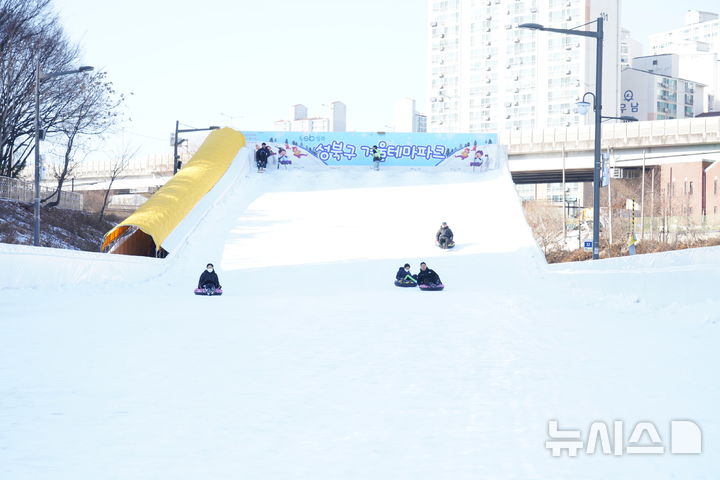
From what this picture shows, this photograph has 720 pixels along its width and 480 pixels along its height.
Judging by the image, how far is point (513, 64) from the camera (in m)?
101

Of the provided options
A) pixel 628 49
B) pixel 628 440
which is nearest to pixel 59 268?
pixel 628 440

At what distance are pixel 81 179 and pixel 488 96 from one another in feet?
181

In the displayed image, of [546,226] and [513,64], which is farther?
[513,64]

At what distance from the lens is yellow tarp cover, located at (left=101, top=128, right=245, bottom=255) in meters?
22.8

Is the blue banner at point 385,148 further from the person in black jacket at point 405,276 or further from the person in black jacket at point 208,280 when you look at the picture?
the person in black jacket at point 208,280

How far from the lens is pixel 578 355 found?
27.1 ft

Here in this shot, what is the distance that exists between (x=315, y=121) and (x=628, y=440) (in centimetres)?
14971

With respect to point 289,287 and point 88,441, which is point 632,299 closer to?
point 289,287

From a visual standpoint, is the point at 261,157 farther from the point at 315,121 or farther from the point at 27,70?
the point at 315,121

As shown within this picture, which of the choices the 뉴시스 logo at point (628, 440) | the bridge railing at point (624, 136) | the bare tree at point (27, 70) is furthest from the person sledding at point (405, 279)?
the bridge railing at point (624, 136)

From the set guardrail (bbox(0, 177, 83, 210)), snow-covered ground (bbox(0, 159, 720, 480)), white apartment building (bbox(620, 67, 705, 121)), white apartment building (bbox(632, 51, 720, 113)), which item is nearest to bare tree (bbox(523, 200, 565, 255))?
guardrail (bbox(0, 177, 83, 210))

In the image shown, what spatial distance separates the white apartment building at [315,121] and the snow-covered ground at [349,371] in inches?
4947

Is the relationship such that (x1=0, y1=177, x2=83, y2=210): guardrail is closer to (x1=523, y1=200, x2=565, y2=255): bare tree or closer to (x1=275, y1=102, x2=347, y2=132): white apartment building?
(x1=523, y1=200, x2=565, y2=255): bare tree

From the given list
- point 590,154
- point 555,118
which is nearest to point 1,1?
point 590,154
